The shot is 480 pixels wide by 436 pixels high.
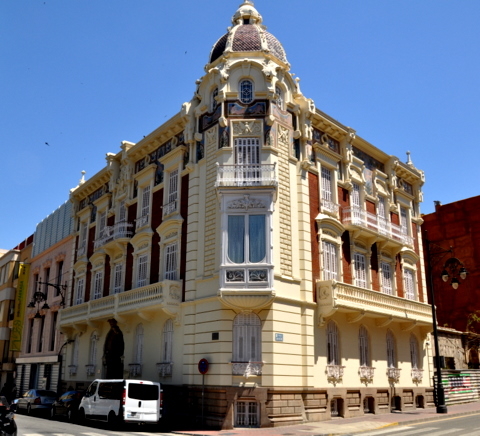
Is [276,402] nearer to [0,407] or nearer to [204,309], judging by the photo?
[204,309]

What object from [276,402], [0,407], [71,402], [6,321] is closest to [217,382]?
[276,402]

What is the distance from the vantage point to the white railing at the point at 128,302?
24422 mm

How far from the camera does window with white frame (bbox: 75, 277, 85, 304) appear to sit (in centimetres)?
3565

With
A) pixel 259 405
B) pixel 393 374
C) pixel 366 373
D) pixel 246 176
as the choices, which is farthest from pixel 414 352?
pixel 246 176

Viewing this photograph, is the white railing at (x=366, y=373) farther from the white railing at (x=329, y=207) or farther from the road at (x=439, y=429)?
the white railing at (x=329, y=207)

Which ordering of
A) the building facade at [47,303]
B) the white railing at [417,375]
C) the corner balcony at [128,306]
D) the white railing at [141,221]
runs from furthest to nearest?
the building facade at [47,303], the white railing at [417,375], the white railing at [141,221], the corner balcony at [128,306]

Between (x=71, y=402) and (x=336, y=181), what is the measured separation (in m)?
17.5

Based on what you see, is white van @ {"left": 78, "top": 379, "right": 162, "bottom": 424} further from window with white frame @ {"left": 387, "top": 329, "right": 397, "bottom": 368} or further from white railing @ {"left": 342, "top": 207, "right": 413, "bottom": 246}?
window with white frame @ {"left": 387, "top": 329, "right": 397, "bottom": 368}

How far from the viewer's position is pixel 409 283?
3284 centimetres

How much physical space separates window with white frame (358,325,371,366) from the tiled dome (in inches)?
588

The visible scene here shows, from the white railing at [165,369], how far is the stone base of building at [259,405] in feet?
2.14

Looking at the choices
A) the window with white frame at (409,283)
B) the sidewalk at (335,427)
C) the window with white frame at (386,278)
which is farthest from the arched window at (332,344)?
the window with white frame at (409,283)

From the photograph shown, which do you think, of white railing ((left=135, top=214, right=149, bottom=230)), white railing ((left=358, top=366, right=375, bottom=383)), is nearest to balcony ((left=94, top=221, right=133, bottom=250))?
white railing ((left=135, top=214, right=149, bottom=230))

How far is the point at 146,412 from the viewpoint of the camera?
19875mm
